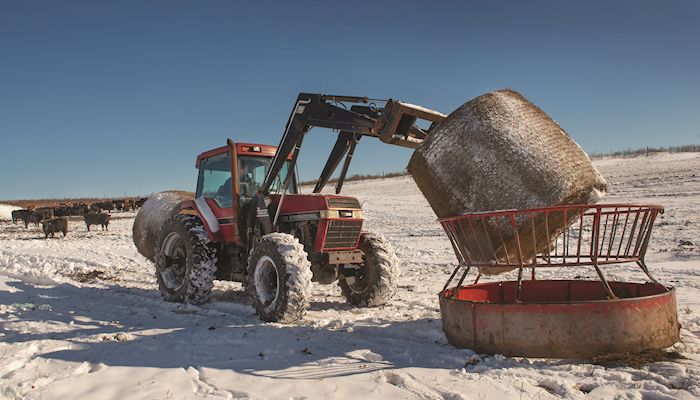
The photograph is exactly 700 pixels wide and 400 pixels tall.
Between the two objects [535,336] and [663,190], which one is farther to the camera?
[663,190]

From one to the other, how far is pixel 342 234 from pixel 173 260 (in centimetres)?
298

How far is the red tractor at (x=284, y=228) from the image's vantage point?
6348mm

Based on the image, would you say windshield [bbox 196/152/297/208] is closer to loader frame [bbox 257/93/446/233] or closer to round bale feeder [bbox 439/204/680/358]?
loader frame [bbox 257/93/446/233]

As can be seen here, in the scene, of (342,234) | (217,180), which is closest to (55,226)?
(217,180)

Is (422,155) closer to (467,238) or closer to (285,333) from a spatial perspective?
(467,238)

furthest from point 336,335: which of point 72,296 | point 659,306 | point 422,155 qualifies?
point 72,296

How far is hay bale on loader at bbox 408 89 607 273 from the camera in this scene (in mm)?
4453

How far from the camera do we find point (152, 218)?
12.5 meters

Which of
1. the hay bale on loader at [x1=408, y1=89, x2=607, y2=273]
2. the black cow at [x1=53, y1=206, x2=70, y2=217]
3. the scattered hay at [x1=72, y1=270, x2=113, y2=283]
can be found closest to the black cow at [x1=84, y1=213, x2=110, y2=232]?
the black cow at [x1=53, y1=206, x2=70, y2=217]

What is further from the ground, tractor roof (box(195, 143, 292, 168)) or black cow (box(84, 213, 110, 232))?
tractor roof (box(195, 143, 292, 168))

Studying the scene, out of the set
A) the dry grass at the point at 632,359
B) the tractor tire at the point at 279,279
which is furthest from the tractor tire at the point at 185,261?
the dry grass at the point at 632,359

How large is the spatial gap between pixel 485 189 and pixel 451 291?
121cm

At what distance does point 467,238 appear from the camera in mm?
4848

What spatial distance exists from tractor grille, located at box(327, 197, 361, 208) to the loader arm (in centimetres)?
65
